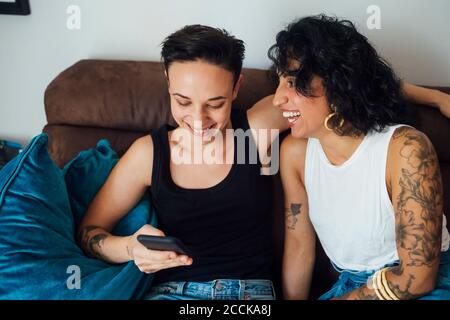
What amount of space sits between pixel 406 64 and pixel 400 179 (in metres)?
0.64

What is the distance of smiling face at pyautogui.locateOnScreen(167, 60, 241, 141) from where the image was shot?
1061mm

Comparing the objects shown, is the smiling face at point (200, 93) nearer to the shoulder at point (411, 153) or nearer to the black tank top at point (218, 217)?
the black tank top at point (218, 217)

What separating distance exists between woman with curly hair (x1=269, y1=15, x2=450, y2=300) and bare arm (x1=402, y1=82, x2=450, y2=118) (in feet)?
0.44

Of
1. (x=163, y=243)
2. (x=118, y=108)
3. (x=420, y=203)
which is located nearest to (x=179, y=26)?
(x=118, y=108)

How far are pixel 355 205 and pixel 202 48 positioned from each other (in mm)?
559

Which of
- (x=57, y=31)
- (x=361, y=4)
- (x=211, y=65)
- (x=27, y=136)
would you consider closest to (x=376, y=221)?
(x=211, y=65)

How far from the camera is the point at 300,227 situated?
1.31 metres

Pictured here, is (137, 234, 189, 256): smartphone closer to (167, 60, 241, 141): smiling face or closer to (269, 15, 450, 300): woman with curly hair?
(167, 60, 241, 141): smiling face

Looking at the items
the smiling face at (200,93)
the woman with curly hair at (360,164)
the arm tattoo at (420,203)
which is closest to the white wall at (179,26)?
the woman with curly hair at (360,164)

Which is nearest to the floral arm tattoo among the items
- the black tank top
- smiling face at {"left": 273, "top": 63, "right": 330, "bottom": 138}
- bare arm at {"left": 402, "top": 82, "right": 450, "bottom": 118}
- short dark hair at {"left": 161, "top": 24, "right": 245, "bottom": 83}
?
the black tank top

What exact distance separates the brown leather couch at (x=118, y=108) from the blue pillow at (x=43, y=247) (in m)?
0.28

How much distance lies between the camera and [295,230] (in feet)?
4.30
